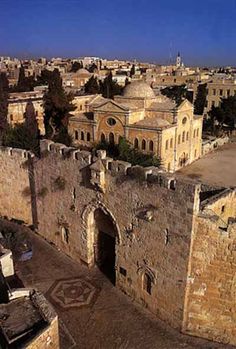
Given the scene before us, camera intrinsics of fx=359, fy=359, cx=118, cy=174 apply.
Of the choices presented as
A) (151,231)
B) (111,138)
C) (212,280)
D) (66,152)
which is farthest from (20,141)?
(212,280)

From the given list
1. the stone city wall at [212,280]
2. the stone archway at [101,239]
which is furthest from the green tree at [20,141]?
the stone city wall at [212,280]

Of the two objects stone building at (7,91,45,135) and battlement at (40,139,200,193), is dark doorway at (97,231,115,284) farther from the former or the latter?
stone building at (7,91,45,135)

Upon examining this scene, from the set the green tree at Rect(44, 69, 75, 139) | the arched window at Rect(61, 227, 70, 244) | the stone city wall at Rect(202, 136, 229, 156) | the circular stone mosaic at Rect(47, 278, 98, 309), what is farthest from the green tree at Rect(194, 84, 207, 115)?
the circular stone mosaic at Rect(47, 278, 98, 309)

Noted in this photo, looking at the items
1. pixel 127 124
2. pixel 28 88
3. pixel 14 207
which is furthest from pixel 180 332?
pixel 28 88

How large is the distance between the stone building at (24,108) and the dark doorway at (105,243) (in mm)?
20499

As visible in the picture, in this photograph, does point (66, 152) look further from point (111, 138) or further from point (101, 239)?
point (111, 138)

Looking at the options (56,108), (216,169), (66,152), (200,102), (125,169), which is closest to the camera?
(125,169)

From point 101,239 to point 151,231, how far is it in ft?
9.65

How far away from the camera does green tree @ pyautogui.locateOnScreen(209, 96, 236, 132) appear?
39.2 m

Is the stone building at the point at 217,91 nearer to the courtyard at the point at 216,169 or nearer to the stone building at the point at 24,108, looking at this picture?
the courtyard at the point at 216,169

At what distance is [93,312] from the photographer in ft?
31.2

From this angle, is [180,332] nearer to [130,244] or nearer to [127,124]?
[130,244]

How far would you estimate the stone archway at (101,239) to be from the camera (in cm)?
1088

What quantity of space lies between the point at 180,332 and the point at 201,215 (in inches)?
123
